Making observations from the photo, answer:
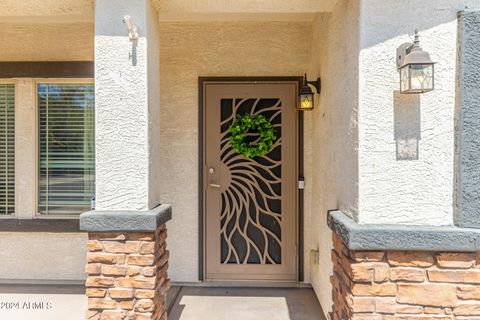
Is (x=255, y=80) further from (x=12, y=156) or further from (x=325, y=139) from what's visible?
(x=12, y=156)

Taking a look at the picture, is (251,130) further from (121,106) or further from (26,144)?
(26,144)

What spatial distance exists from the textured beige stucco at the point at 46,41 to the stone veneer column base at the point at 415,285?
184 inches

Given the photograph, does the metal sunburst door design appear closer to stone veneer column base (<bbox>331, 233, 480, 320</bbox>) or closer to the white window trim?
the white window trim

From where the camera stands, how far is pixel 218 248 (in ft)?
17.5

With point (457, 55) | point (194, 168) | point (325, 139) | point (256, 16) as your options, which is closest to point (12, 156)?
point (194, 168)

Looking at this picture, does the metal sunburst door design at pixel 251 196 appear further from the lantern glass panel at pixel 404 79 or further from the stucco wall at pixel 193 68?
the lantern glass panel at pixel 404 79

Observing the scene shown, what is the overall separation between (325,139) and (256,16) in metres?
2.05

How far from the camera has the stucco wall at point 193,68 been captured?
532 cm

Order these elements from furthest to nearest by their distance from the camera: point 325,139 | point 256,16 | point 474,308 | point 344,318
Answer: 1. point 256,16
2. point 325,139
3. point 344,318
4. point 474,308

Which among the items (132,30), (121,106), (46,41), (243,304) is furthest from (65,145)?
(243,304)

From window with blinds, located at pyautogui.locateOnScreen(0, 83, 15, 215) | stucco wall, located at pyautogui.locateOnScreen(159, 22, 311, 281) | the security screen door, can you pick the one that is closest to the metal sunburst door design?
the security screen door

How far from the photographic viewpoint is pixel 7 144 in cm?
537

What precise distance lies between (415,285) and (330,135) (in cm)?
173

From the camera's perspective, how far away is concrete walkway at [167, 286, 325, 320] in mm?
4410
